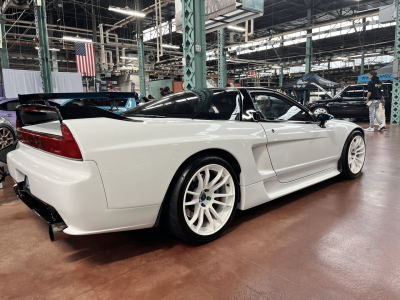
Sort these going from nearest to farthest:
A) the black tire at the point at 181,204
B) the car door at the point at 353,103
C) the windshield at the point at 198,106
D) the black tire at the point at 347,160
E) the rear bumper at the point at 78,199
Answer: the rear bumper at the point at 78,199, the black tire at the point at 181,204, the windshield at the point at 198,106, the black tire at the point at 347,160, the car door at the point at 353,103

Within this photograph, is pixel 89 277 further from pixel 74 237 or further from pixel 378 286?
pixel 378 286

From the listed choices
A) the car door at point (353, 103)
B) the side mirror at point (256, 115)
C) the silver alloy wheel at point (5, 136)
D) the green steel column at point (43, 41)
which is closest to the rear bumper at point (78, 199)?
the side mirror at point (256, 115)

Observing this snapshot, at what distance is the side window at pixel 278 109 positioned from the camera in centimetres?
280

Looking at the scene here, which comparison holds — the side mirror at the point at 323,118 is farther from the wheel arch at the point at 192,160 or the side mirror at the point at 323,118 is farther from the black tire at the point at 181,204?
the black tire at the point at 181,204

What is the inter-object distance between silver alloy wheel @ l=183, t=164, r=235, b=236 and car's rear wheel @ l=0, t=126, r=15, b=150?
5281 mm

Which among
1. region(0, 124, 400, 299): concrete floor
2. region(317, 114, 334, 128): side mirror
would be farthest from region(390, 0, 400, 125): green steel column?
region(0, 124, 400, 299): concrete floor

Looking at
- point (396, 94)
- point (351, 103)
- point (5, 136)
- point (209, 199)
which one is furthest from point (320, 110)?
point (209, 199)

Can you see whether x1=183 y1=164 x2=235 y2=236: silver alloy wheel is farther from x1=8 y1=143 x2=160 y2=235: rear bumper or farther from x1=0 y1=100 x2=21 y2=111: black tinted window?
x1=0 y1=100 x2=21 y2=111: black tinted window

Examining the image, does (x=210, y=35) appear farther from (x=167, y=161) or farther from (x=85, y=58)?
(x=167, y=161)

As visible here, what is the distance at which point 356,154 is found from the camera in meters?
3.74

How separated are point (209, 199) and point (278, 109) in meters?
1.35

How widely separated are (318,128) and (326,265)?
1.68 m

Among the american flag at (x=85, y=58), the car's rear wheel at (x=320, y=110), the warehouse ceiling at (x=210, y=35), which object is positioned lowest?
the car's rear wheel at (x=320, y=110)

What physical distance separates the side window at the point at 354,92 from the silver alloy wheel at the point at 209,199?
1196 centimetres
